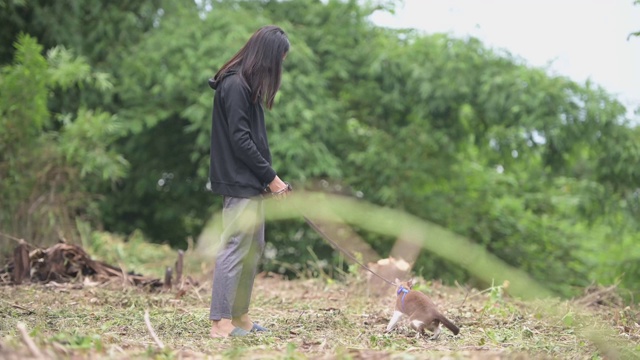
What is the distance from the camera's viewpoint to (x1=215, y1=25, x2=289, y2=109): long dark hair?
4.27 metres

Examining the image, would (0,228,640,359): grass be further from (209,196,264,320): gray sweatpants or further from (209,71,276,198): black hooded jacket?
(209,71,276,198): black hooded jacket

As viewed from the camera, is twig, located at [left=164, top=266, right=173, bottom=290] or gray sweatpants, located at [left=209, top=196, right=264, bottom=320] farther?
twig, located at [left=164, top=266, right=173, bottom=290]

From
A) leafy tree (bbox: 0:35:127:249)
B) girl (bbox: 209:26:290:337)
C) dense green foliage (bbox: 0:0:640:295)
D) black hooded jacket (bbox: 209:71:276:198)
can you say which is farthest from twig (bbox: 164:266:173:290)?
dense green foliage (bbox: 0:0:640:295)

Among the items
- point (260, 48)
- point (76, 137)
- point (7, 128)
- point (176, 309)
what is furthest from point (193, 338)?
point (76, 137)

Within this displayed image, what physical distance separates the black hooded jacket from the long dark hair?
1.9 inches

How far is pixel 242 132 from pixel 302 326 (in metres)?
1.14

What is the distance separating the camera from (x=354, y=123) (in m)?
11.4

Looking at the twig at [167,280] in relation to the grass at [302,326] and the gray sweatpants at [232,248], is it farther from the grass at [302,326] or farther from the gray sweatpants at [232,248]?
the gray sweatpants at [232,248]

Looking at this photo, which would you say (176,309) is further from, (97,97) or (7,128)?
(97,97)

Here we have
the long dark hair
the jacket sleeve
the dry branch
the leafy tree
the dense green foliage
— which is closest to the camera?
the jacket sleeve

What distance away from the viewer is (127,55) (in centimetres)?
1090

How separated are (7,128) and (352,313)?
4.19 m

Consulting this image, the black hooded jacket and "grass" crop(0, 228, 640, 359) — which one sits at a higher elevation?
the black hooded jacket

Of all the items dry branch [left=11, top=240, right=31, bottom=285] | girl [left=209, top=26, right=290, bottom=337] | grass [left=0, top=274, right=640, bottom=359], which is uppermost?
girl [left=209, top=26, right=290, bottom=337]
